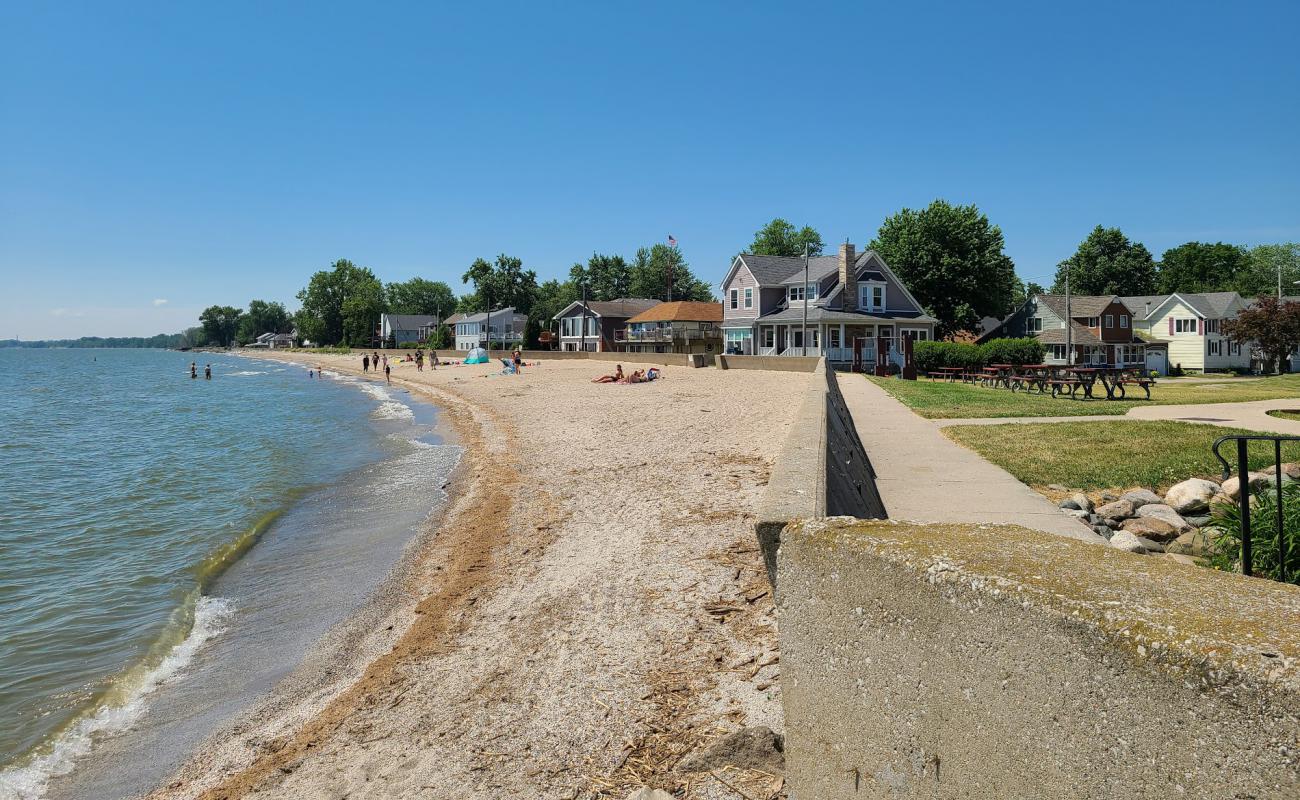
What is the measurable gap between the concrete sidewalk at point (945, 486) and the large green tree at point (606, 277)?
3543 inches

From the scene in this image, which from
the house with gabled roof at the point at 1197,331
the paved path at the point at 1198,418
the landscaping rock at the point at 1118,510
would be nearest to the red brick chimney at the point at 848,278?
the paved path at the point at 1198,418

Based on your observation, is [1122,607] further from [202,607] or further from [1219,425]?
[1219,425]

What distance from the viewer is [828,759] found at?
114 inches

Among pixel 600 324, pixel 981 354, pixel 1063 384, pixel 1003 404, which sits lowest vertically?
pixel 1003 404

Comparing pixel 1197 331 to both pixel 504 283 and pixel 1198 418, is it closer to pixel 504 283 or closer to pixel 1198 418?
pixel 1198 418

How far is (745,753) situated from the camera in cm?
393

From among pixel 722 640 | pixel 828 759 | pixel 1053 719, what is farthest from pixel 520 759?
pixel 1053 719

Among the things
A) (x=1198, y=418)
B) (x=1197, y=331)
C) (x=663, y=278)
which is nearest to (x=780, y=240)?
(x=663, y=278)

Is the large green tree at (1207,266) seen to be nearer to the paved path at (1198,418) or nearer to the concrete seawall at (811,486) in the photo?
the paved path at (1198,418)

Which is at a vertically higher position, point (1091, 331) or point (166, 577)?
point (1091, 331)

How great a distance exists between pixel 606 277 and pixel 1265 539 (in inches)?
3995

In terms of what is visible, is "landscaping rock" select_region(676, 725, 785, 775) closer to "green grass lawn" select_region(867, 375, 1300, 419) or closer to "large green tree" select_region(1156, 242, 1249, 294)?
"green grass lawn" select_region(867, 375, 1300, 419)

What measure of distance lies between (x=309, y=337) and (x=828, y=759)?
175m

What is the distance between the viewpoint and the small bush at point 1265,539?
18.8 feet
